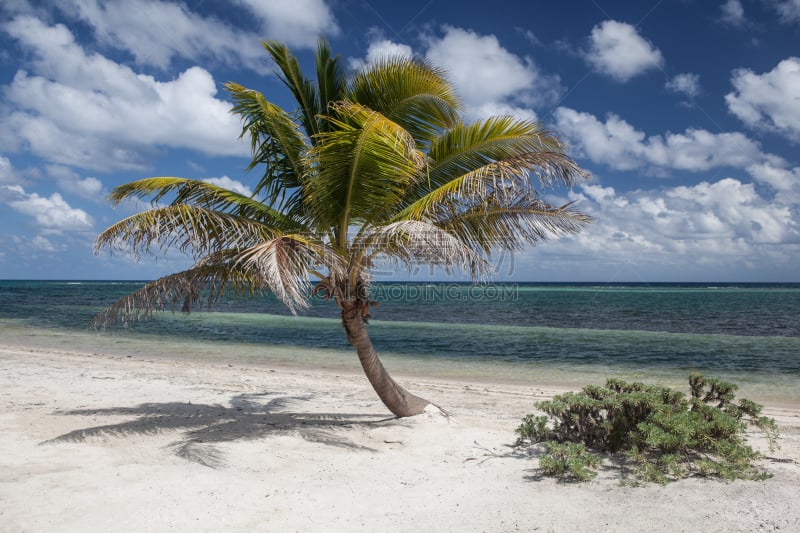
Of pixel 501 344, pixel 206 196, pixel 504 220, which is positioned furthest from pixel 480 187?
pixel 501 344

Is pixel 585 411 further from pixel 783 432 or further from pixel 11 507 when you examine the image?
pixel 11 507

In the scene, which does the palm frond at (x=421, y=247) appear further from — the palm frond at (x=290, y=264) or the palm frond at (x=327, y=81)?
the palm frond at (x=327, y=81)

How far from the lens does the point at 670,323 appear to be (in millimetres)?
30562

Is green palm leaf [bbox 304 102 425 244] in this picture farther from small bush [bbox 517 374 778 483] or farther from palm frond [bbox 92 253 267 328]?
small bush [bbox 517 374 778 483]

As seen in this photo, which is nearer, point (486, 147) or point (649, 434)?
point (649, 434)

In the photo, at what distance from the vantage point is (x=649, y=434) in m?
4.90

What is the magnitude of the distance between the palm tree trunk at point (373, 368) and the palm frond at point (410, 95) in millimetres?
2546

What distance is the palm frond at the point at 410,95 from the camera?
655 centimetres

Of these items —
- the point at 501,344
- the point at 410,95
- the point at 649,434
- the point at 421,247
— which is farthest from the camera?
the point at 501,344

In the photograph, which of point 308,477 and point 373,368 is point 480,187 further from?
point 308,477

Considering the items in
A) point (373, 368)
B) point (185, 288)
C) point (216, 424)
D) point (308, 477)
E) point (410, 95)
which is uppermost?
point (410, 95)

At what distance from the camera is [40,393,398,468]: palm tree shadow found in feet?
19.9

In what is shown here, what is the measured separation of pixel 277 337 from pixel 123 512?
66.4 feet

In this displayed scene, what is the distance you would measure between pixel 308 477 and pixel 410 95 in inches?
184
